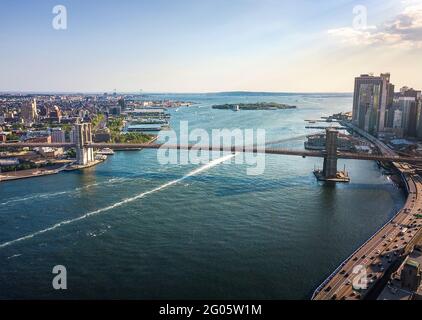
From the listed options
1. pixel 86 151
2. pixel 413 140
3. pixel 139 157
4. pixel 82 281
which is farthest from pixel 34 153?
pixel 413 140

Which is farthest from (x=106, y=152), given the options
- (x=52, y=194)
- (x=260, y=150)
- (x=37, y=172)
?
(x=260, y=150)

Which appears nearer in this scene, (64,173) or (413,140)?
(64,173)

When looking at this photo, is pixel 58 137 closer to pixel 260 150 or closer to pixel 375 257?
pixel 260 150

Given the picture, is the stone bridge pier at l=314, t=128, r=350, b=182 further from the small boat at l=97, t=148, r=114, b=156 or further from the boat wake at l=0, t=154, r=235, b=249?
the small boat at l=97, t=148, r=114, b=156

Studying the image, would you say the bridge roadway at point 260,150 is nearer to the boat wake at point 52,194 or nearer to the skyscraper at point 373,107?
the boat wake at point 52,194

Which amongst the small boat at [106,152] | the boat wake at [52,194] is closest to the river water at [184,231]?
the boat wake at [52,194]
